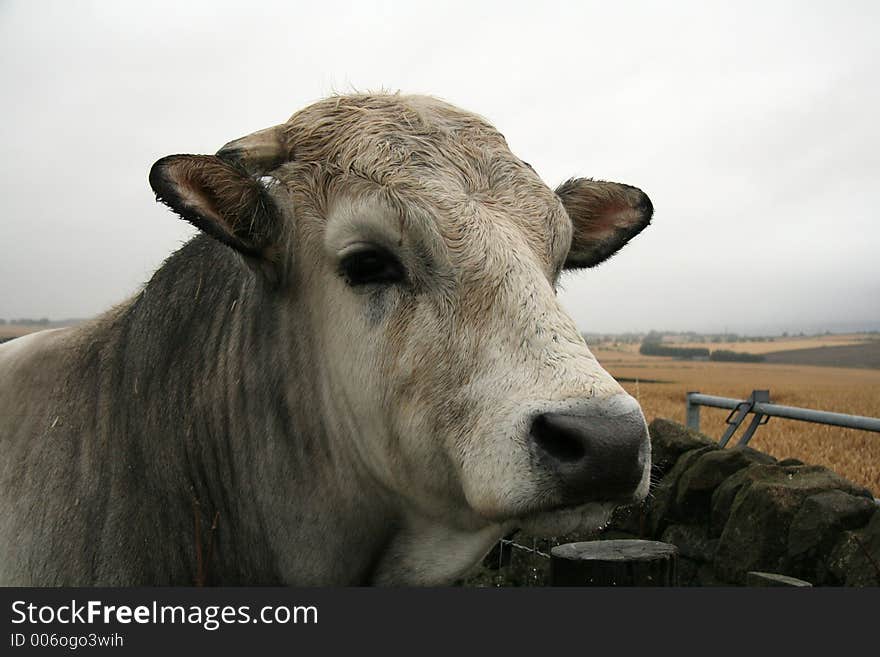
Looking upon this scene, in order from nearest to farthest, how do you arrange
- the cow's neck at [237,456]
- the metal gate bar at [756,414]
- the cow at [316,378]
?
the cow at [316,378] → the cow's neck at [237,456] → the metal gate bar at [756,414]

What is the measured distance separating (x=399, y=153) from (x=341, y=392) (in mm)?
982

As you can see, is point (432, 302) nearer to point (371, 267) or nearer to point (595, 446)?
point (371, 267)

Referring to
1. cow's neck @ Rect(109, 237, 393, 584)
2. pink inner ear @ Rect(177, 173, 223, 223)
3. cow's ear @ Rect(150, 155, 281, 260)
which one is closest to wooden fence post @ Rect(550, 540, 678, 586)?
cow's neck @ Rect(109, 237, 393, 584)

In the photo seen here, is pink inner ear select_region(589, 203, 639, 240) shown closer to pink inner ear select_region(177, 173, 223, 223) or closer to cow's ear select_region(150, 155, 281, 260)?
cow's ear select_region(150, 155, 281, 260)

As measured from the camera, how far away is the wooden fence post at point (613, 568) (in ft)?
14.0

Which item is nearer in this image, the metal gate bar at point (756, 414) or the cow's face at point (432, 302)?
the cow's face at point (432, 302)

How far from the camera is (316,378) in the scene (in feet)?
10.5

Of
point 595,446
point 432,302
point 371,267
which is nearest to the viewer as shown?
point 595,446

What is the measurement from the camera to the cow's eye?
2963 mm

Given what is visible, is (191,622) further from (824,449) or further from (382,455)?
(824,449)

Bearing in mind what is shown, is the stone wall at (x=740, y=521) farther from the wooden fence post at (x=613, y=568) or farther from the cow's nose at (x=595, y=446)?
the cow's nose at (x=595, y=446)

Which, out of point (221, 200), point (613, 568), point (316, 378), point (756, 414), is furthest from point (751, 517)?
point (221, 200)

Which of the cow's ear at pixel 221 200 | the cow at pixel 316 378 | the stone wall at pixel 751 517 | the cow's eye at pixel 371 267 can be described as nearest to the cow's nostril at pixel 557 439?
the cow at pixel 316 378

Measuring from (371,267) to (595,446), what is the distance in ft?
3.76
